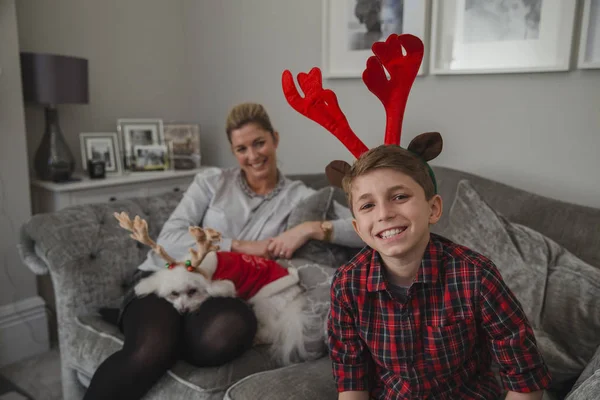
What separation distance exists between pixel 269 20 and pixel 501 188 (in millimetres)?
1551

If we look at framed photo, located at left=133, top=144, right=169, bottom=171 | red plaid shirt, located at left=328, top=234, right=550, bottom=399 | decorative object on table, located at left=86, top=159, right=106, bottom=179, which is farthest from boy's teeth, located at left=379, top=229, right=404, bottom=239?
framed photo, located at left=133, top=144, right=169, bottom=171

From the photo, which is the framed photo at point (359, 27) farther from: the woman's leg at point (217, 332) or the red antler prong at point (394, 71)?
the woman's leg at point (217, 332)

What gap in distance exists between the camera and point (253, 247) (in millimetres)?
1738

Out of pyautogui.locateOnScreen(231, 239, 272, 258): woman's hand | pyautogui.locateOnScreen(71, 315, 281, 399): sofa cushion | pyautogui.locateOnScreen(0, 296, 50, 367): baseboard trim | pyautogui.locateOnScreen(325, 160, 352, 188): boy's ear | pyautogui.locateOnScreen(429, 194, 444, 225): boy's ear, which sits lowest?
pyautogui.locateOnScreen(0, 296, 50, 367): baseboard trim

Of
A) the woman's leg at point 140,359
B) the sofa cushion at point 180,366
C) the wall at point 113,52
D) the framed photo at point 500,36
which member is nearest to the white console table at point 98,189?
the wall at point 113,52

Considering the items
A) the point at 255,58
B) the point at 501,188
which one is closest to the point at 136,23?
the point at 255,58

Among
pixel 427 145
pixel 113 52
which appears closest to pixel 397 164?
pixel 427 145

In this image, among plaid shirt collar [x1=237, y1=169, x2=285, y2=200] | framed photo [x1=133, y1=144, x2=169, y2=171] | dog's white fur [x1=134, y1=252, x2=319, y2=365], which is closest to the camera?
dog's white fur [x1=134, y1=252, x2=319, y2=365]

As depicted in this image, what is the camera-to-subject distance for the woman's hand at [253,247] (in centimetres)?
172

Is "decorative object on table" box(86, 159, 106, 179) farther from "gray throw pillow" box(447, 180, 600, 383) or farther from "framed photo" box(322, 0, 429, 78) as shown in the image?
"gray throw pillow" box(447, 180, 600, 383)

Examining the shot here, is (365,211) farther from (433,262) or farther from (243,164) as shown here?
(243,164)

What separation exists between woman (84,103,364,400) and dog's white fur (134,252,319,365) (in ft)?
0.11

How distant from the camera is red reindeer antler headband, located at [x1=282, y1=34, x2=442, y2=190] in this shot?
0.97 metres

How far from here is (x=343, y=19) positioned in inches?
89.8
